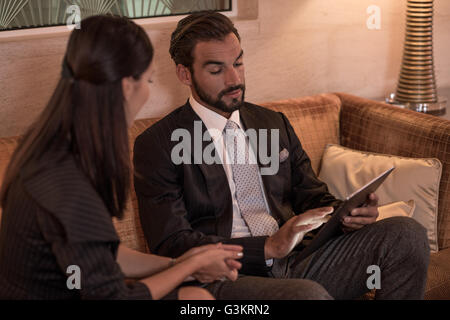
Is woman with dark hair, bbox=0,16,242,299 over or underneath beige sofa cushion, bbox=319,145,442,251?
over

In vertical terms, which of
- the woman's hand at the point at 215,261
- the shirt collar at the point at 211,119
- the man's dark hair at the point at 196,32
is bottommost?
the woman's hand at the point at 215,261

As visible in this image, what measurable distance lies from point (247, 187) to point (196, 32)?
0.55 m

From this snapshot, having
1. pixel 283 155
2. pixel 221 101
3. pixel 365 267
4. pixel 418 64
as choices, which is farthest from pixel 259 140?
pixel 418 64

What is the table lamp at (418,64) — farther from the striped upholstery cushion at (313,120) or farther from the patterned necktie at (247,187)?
the patterned necktie at (247,187)

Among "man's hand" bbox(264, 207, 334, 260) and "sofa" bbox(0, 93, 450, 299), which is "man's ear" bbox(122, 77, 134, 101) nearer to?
"man's hand" bbox(264, 207, 334, 260)

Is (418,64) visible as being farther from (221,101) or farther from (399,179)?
(221,101)

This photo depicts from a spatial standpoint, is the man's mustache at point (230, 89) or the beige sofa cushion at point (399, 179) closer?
the man's mustache at point (230, 89)

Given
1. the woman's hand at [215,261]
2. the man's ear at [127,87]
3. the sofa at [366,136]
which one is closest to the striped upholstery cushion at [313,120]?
the sofa at [366,136]

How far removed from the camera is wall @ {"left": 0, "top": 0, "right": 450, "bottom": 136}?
235 centimetres

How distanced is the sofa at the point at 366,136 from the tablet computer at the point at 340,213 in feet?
1.52

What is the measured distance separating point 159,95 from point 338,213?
1.16m

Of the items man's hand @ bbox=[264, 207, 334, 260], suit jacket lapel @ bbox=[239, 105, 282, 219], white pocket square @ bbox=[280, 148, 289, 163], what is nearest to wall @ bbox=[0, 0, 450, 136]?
suit jacket lapel @ bbox=[239, 105, 282, 219]

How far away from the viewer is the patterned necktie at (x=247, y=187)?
6.60ft
